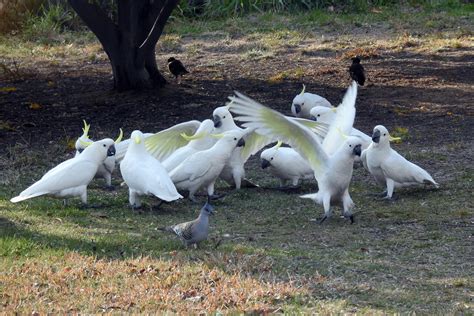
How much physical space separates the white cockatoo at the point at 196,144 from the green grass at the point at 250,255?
40 cm

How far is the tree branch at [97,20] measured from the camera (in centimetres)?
1175

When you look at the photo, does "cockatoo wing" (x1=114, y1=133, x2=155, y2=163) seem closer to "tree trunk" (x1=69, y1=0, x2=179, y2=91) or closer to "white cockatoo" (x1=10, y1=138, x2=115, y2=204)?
"white cockatoo" (x1=10, y1=138, x2=115, y2=204)

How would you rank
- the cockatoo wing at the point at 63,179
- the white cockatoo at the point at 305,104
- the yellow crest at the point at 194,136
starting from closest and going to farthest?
1. the cockatoo wing at the point at 63,179
2. the yellow crest at the point at 194,136
3. the white cockatoo at the point at 305,104

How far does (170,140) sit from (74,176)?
5.15 feet

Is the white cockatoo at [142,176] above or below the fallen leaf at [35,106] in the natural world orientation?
above

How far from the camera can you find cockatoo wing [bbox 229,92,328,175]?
7561 millimetres

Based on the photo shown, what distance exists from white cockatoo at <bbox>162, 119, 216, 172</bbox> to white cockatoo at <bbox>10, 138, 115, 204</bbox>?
61 centimetres

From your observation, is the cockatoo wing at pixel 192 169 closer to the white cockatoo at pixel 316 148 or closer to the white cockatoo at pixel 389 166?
the white cockatoo at pixel 316 148

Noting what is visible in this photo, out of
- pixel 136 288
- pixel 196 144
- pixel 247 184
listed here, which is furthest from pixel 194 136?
pixel 136 288

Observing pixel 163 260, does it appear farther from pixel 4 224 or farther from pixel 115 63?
pixel 115 63

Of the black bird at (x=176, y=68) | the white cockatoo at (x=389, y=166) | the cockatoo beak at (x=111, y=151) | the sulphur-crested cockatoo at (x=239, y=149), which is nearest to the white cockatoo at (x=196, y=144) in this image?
the sulphur-crested cockatoo at (x=239, y=149)

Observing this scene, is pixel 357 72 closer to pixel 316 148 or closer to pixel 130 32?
pixel 130 32

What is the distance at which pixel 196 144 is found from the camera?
28.6 ft

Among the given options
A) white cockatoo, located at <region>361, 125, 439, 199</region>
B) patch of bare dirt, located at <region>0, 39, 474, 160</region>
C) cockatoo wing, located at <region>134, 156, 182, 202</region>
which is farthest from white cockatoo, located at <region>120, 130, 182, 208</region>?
patch of bare dirt, located at <region>0, 39, 474, 160</region>
